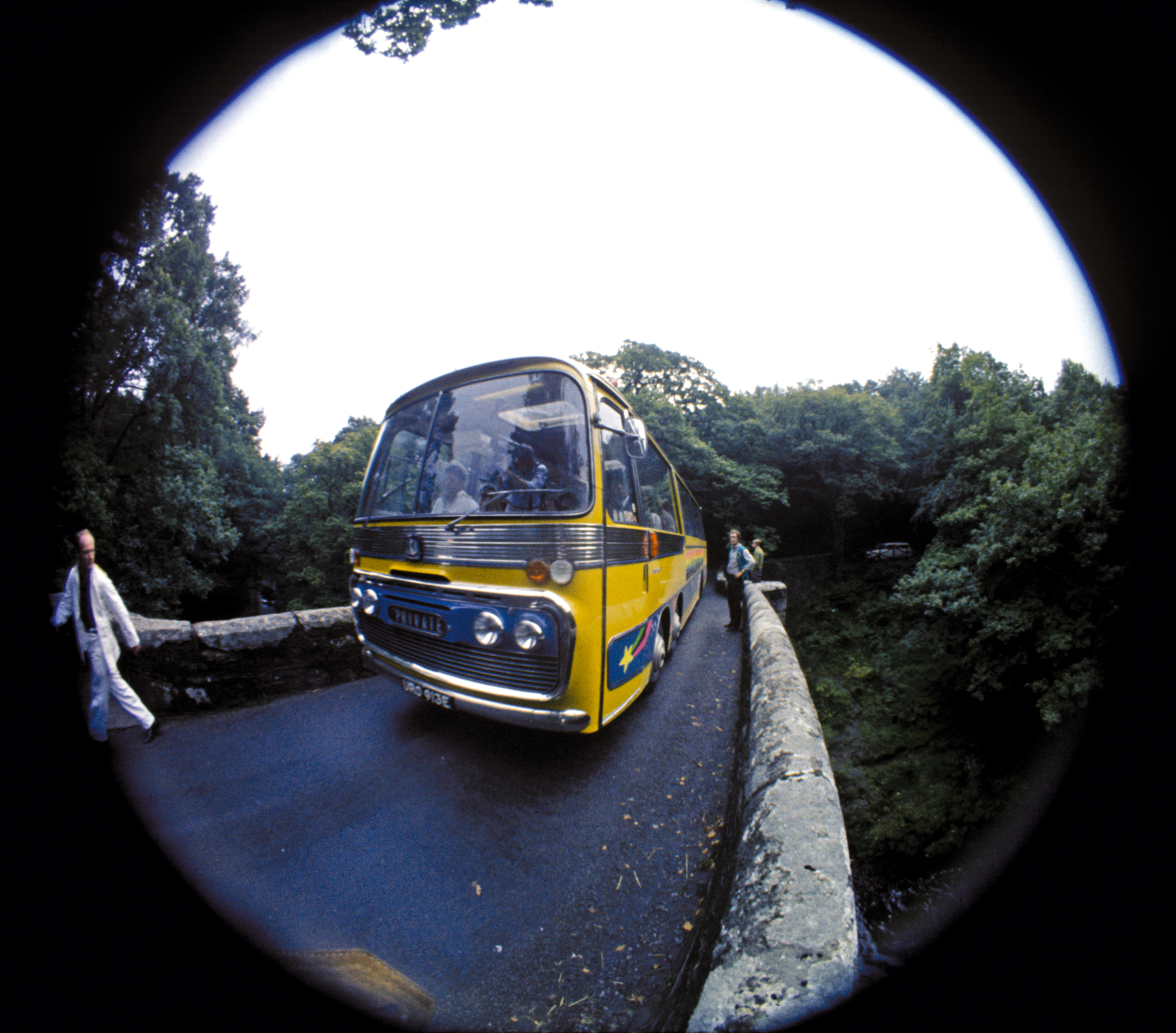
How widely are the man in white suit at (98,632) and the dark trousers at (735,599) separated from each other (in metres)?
7.60

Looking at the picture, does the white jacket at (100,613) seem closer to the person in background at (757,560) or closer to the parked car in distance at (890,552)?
the person in background at (757,560)

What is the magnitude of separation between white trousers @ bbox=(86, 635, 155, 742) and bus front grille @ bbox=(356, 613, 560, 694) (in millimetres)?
1796

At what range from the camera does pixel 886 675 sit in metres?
12.4

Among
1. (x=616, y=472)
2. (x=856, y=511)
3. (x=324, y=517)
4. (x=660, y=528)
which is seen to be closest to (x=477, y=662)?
(x=616, y=472)

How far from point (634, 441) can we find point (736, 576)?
5492 mm

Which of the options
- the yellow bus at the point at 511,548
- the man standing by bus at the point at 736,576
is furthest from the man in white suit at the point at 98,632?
the man standing by bus at the point at 736,576

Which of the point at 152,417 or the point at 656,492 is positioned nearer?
the point at 656,492

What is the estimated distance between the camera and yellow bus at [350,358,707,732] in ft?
8.04

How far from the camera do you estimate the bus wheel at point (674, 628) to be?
16.1 feet

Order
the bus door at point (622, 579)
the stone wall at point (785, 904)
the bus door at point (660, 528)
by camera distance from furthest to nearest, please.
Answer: the bus door at point (660, 528)
the bus door at point (622, 579)
the stone wall at point (785, 904)

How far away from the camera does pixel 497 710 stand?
248 centimetres

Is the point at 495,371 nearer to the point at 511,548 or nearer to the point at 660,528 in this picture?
the point at 511,548

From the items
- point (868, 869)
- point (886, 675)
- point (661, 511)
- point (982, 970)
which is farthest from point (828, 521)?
point (982, 970)

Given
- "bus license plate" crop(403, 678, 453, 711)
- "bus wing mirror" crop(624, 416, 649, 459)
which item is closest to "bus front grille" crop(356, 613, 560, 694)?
"bus license plate" crop(403, 678, 453, 711)
